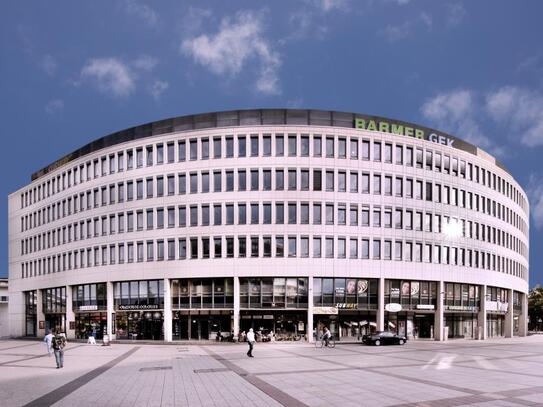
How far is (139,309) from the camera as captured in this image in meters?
55.5

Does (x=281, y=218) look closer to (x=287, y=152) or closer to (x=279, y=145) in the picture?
(x=287, y=152)

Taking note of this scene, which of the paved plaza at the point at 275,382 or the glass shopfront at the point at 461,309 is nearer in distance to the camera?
the paved plaza at the point at 275,382

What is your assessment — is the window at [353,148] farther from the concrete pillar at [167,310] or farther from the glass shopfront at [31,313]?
the glass shopfront at [31,313]

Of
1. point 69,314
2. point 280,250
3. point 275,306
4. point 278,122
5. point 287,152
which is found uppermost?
point 278,122

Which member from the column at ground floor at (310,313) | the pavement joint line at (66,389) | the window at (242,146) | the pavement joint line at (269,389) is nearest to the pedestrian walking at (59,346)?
the pavement joint line at (66,389)

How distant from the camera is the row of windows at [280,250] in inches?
2044

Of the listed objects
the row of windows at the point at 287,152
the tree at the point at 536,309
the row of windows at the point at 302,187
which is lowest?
the tree at the point at 536,309

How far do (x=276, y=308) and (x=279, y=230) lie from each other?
27.5 feet

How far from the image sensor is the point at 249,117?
2153 inches

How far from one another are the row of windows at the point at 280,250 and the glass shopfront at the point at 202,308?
3.12 meters

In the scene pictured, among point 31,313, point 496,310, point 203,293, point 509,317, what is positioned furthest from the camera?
point 31,313

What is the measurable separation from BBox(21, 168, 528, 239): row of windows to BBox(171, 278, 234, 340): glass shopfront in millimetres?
10394

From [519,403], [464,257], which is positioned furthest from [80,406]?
[464,257]

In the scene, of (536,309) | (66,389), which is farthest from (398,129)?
(536,309)
